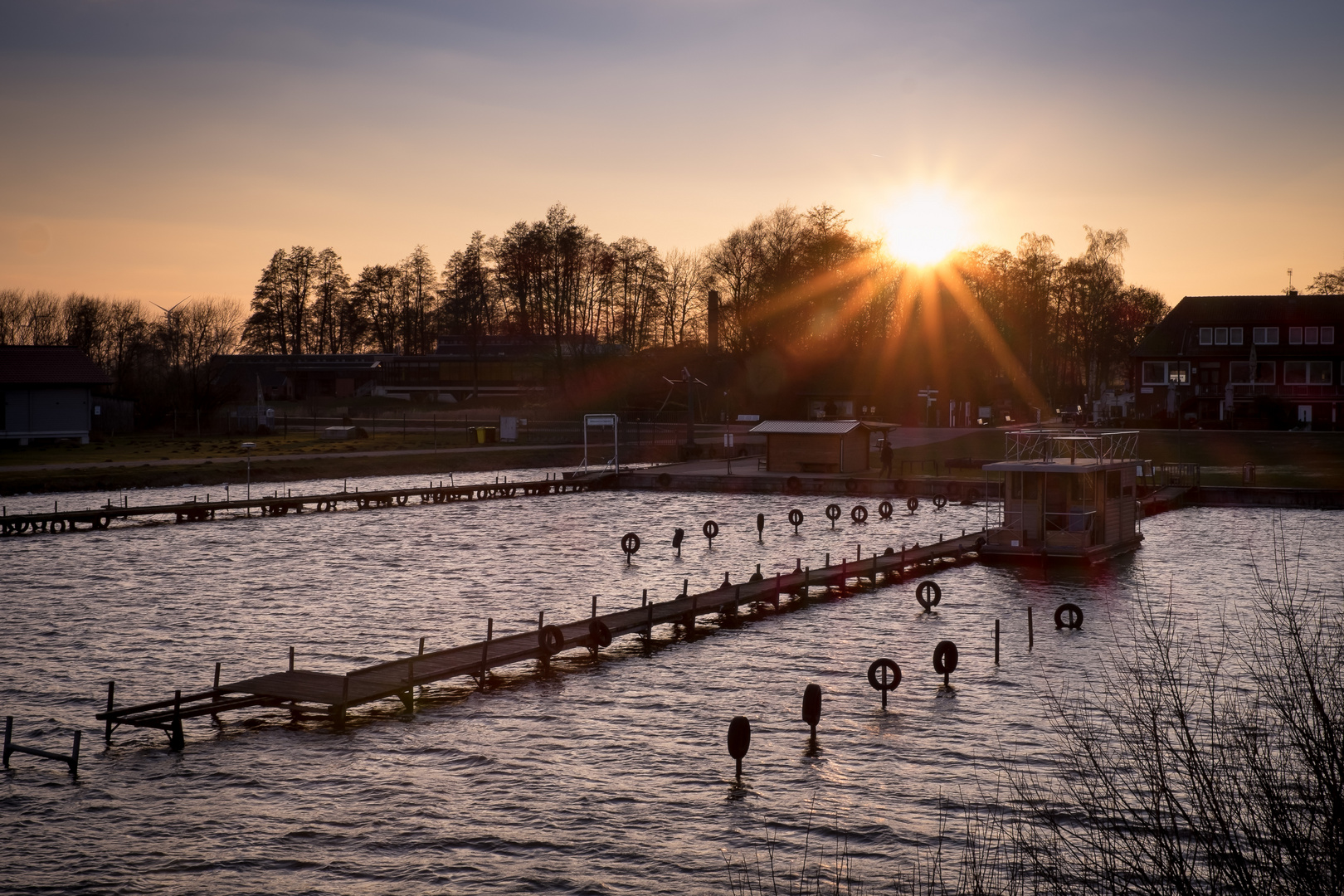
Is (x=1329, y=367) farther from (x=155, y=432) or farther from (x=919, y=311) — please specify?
(x=155, y=432)

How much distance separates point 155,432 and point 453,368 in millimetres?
46395

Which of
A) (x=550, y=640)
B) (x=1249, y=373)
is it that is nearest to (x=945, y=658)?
(x=550, y=640)

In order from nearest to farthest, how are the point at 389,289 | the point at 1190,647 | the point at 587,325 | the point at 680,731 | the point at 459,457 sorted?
the point at 680,731, the point at 1190,647, the point at 459,457, the point at 587,325, the point at 389,289

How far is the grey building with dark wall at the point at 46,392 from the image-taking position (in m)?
84.0

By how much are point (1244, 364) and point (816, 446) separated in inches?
1826

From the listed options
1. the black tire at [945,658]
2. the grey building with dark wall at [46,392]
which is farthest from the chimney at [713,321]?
the black tire at [945,658]

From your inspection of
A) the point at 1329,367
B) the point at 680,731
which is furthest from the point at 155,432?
the point at 1329,367

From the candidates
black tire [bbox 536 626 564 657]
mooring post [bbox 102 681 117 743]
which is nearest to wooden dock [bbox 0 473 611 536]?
black tire [bbox 536 626 564 657]

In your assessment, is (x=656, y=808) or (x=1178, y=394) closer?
(x=656, y=808)

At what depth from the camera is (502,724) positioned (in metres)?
25.4

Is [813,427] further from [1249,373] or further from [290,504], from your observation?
[1249,373]

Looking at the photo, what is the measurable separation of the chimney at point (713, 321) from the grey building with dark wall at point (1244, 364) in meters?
40.6

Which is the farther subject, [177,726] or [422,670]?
[422,670]

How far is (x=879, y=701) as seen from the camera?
1064 inches
